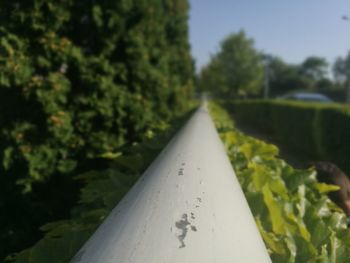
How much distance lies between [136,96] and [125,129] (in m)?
0.54

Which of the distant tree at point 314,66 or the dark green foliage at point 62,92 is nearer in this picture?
the dark green foliage at point 62,92

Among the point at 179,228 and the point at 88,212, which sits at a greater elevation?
the point at 179,228

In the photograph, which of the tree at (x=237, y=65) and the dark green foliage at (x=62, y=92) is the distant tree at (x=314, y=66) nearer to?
the tree at (x=237, y=65)

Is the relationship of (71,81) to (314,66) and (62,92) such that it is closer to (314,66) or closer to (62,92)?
(62,92)

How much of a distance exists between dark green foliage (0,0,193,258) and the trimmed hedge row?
439cm

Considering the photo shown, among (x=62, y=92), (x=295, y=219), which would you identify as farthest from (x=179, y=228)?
(x=62, y=92)

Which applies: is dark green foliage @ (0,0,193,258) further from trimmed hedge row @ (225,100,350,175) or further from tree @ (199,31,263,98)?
tree @ (199,31,263,98)

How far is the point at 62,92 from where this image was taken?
5273 mm

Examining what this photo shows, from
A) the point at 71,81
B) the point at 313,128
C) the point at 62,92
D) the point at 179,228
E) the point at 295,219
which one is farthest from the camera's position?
the point at 313,128

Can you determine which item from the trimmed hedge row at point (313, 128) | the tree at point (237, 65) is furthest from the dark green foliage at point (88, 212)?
the tree at point (237, 65)

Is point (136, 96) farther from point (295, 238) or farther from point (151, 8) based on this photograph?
point (295, 238)

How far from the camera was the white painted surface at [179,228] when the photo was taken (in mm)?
786

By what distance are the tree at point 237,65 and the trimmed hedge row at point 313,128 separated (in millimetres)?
31403

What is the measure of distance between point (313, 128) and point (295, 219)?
10.5 meters
